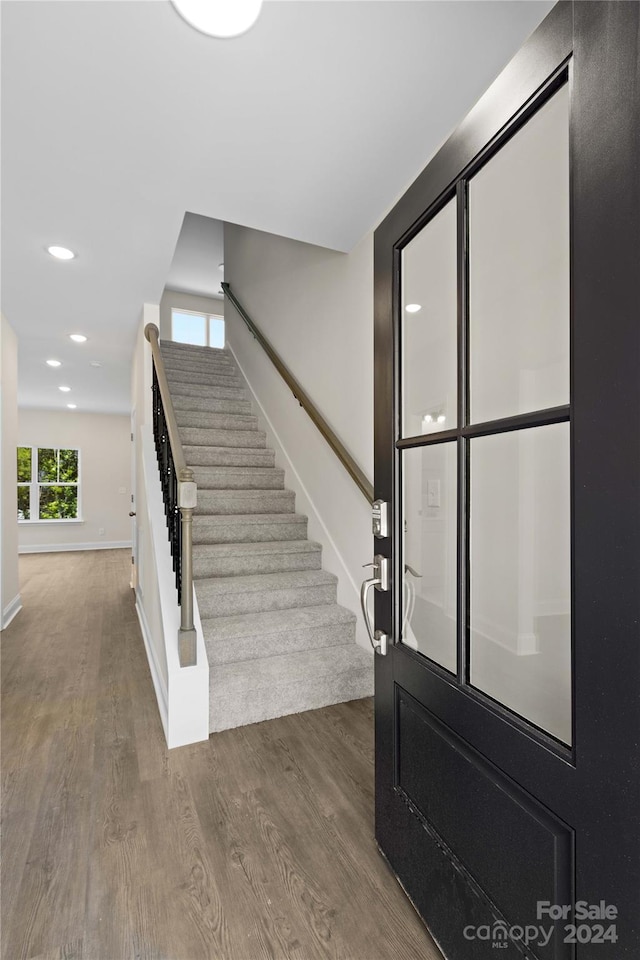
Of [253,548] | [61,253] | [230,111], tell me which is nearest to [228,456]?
[253,548]

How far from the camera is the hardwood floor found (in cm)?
122

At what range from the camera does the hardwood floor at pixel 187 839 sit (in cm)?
122

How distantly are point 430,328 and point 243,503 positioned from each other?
8.33 feet

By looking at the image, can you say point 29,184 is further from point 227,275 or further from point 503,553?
point 227,275

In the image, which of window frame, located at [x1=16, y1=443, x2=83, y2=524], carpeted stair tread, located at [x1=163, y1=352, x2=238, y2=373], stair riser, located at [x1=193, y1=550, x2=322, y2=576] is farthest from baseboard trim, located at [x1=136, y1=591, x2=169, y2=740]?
window frame, located at [x1=16, y1=443, x2=83, y2=524]

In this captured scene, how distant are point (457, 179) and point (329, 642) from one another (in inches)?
90.5

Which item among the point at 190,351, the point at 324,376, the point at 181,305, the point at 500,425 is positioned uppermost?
the point at 181,305

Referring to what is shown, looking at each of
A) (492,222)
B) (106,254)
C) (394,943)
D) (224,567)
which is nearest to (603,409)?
(492,222)

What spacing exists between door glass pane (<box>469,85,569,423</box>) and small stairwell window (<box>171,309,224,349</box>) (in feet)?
23.1

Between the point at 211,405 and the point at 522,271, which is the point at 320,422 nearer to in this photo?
the point at 211,405

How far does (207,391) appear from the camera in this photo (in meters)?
4.82

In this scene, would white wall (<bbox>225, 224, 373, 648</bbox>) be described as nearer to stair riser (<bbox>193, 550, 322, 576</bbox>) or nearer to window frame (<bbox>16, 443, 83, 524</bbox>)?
stair riser (<bbox>193, 550, 322, 576</bbox>)

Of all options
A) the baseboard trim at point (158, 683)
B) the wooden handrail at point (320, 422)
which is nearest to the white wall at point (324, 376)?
the wooden handrail at point (320, 422)

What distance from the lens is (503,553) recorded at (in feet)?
3.31
